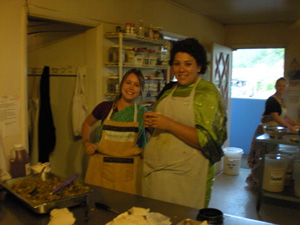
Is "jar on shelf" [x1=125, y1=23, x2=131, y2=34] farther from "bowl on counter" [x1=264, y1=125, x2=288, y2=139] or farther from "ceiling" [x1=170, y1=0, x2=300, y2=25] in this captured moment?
"bowl on counter" [x1=264, y1=125, x2=288, y2=139]

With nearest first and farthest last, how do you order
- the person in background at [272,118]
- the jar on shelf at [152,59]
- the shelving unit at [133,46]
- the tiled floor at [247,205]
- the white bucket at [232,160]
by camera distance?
the shelving unit at [133,46] → the jar on shelf at [152,59] → the tiled floor at [247,205] → the person in background at [272,118] → the white bucket at [232,160]

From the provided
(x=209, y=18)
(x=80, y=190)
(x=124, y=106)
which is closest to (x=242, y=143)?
(x=209, y=18)

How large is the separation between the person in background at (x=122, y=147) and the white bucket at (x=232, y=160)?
2.83 m

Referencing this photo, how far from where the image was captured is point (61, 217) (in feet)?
3.81

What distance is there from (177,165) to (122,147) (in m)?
0.43

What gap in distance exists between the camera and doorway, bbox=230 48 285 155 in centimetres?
586

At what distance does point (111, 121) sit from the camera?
6.34 feet

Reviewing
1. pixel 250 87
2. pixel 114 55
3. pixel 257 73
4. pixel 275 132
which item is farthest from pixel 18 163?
pixel 257 73

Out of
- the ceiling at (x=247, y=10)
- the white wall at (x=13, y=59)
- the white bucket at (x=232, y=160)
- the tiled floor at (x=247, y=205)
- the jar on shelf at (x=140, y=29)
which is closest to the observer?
the white wall at (x=13, y=59)

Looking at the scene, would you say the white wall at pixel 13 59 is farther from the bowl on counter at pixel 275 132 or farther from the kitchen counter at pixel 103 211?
the bowl on counter at pixel 275 132

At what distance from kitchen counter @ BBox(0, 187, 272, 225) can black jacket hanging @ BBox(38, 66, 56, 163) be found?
1.28 m

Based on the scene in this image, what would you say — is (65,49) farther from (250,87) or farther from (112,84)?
(250,87)

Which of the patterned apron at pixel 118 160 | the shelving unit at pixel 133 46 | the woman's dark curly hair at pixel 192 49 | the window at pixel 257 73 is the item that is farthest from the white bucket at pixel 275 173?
the window at pixel 257 73

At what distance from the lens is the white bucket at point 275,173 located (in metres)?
3.26
